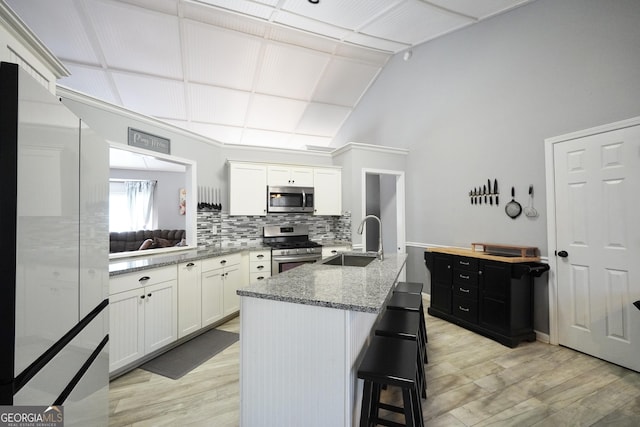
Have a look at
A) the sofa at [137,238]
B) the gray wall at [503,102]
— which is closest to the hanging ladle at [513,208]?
the gray wall at [503,102]

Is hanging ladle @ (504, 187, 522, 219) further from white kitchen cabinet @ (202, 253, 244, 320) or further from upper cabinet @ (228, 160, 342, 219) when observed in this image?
white kitchen cabinet @ (202, 253, 244, 320)

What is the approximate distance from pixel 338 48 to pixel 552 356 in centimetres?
474

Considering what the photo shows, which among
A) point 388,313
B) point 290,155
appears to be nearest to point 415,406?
point 388,313

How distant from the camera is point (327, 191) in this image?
4637 mm

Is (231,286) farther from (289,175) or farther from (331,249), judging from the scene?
(289,175)

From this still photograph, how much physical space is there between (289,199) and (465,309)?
9.26 ft

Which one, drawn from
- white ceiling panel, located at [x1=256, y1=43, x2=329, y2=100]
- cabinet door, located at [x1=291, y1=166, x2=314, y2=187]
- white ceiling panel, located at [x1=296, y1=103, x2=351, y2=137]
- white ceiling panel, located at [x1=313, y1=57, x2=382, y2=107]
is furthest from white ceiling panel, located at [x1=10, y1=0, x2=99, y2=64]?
white ceiling panel, located at [x1=296, y1=103, x2=351, y2=137]

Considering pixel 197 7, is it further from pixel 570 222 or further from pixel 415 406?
pixel 570 222

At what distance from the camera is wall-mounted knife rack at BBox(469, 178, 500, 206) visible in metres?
3.40

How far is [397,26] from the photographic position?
3758mm

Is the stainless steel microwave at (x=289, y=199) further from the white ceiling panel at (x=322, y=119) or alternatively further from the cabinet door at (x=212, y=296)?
the white ceiling panel at (x=322, y=119)

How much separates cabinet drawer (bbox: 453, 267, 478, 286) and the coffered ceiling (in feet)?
10.3

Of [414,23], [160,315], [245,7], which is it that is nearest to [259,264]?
[160,315]

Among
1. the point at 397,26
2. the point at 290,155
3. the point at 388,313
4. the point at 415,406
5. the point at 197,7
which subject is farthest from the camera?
the point at 290,155
